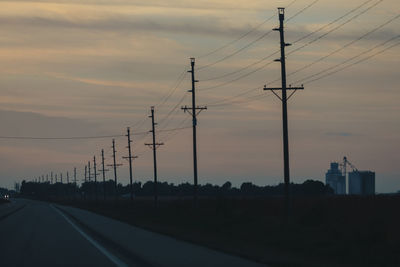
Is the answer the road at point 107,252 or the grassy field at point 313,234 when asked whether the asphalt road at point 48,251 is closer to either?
the road at point 107,252

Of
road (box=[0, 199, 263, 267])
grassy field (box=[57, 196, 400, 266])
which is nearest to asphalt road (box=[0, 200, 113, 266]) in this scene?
road (box=[0, 199, 263, 267])

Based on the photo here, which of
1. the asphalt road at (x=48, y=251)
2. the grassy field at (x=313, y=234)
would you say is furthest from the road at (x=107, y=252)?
the grassy field at (x=313, y=234)

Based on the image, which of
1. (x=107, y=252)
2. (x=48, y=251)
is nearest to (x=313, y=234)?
(x=107, y=252)

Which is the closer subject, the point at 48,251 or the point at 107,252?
the point at 107,252

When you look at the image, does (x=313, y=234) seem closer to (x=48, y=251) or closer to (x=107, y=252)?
(x=107, y=252)

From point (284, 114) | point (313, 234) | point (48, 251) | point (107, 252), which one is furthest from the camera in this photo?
point (284, 114)

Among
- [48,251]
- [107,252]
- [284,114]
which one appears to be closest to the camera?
[107,252]

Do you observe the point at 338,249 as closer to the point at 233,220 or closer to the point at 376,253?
the point at 376,253

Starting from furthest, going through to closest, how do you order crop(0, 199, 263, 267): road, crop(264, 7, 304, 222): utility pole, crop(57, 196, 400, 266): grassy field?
crop(264, 7, 304, 222): utility pole
crop(57, 196, 400, 266): grassy field
crop(0, 199, 263, 267): road

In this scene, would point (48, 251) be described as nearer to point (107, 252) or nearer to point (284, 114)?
point (107, 252)

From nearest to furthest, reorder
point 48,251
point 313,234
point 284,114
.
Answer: point 48,251
point 313,234
point 284,114

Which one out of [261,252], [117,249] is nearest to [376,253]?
[261,252]

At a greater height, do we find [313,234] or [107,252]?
[313,234]

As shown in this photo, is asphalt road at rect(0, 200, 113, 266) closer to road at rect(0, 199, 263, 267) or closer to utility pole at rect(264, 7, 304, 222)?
road at rect(0, 199, 263, 267)
